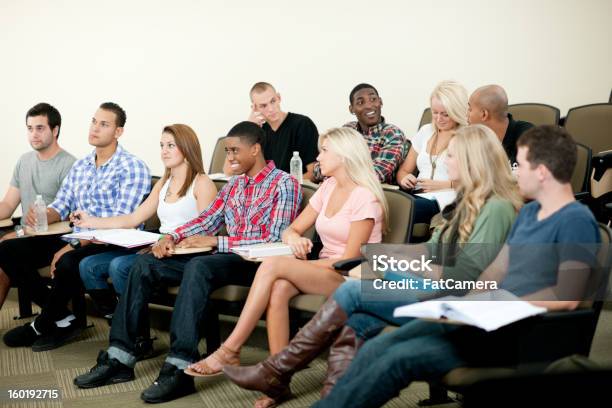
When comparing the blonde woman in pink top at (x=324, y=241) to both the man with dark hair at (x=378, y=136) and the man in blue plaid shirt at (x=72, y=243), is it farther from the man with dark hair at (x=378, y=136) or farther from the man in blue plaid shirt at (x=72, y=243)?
the man in blue plaid shirt at (x=72, y=243)

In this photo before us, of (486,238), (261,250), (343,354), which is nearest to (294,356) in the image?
(343,354)

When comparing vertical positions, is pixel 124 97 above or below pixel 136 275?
above

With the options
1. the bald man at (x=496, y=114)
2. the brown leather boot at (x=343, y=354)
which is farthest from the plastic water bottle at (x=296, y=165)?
the brown leather boot at (x=343, y=354)

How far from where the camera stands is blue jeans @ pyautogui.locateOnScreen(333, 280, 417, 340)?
9.15 feet

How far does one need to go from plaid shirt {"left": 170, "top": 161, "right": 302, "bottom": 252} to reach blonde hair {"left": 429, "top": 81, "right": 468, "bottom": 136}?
0.89 m

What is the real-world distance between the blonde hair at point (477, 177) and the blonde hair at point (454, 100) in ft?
4.03

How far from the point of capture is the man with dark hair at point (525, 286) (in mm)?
2357

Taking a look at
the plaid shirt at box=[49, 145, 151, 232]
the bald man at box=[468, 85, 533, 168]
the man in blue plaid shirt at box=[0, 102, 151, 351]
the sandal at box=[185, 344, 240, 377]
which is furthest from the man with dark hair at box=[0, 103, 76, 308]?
the bald man at box=[468, 85, 533, 168]

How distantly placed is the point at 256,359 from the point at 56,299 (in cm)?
111

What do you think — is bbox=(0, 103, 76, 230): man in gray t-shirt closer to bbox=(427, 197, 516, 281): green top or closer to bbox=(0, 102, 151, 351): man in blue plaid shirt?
bbox=(0, 102, 151, 351): man in blue plaid shirt

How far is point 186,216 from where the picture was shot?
406 centimetres

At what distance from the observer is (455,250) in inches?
112

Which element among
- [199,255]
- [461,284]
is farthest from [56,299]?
[461,284]

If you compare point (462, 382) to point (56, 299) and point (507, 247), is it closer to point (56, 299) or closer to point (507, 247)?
point (507, 247)
